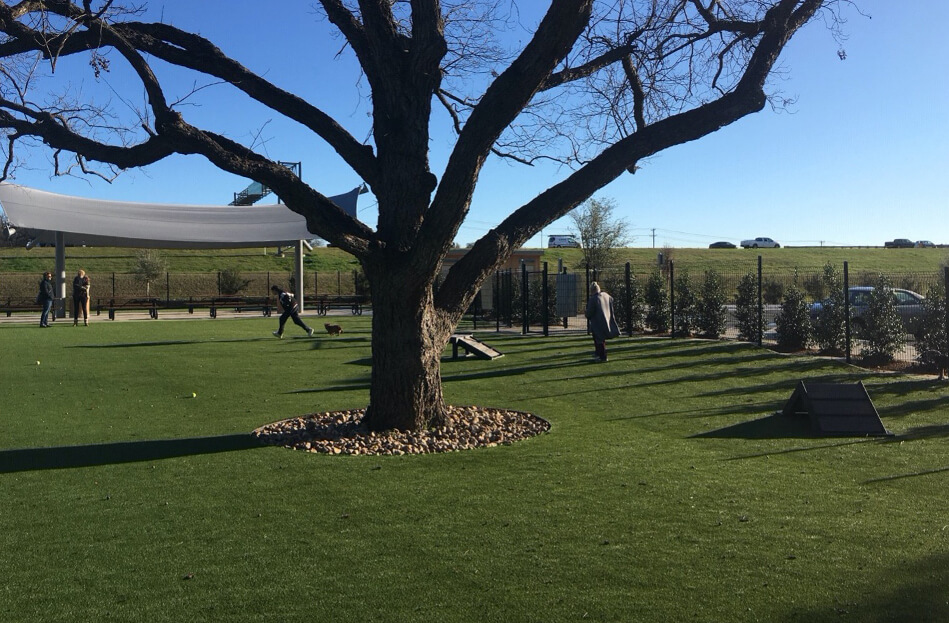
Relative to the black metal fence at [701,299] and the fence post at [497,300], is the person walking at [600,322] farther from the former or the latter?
the fence post at [497,300]

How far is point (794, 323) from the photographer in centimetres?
1777

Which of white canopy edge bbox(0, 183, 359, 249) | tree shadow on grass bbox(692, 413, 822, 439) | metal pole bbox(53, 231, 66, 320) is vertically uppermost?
white canopy edge bbox(0, 183, 359, 249)

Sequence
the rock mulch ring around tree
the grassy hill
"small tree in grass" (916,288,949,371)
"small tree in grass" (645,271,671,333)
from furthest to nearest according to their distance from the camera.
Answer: the grassy hill → "small tree in grass" (645,271,671,333) → "small tree in grass" (916,288,949,371) → the rock mulch ring around tree

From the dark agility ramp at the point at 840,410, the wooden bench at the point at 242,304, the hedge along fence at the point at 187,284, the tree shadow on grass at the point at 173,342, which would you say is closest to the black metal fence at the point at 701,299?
the dark agility ramp at the point at 840,410

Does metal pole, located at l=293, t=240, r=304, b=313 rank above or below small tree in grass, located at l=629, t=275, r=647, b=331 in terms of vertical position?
above

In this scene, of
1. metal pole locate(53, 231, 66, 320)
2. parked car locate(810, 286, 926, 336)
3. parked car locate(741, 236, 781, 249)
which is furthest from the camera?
parked car locate(741, 236, 781, 249)

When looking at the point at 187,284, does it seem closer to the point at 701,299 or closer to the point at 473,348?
the point at 701,299

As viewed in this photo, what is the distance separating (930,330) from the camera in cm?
1397

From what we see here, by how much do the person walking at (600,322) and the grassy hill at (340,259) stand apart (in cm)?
4870

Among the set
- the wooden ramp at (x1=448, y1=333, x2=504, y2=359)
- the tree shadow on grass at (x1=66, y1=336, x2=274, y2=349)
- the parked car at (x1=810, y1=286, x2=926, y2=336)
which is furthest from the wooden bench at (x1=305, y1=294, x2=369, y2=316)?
the parked car at (x1=810, y1=286, x2=926, y2=336)

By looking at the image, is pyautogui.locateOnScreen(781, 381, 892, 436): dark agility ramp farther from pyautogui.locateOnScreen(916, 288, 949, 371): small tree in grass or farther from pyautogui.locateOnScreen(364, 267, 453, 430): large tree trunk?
pyautogui.locateOnScreen(916, 288, 949, 371): small tree in grass

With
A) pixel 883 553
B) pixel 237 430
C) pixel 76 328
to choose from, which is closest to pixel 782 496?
pixel 883 553

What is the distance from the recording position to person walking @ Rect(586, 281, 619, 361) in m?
15.8

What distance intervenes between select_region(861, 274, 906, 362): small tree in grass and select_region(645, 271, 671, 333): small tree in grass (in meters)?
7.74
